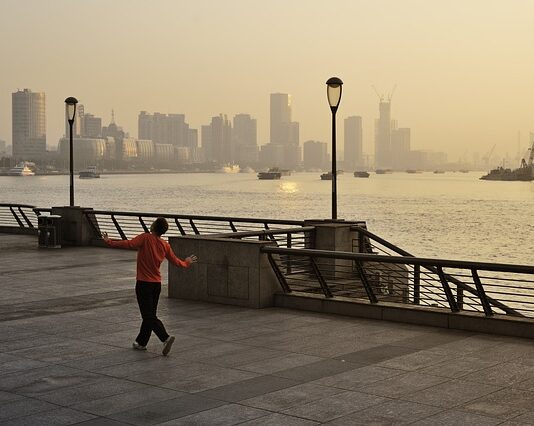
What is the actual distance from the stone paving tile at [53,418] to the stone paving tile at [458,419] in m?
3.13

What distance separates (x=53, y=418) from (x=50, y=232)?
60.2 feet

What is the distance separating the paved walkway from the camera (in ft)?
27.3

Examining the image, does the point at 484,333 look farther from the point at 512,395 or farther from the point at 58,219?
the point at 58,219

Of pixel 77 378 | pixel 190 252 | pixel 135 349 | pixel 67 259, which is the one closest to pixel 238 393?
pixel 77 378

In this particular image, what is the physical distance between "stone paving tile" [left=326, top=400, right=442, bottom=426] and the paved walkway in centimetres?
2

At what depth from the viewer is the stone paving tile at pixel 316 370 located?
9.84 meters

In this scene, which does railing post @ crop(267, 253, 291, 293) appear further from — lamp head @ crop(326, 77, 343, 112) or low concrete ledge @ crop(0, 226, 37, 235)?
low concrete ledge @ crop(0, 226, 37, 235)

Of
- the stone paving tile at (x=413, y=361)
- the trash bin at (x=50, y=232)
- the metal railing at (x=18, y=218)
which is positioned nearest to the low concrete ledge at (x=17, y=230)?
the metal railing at (x=18, y=218)

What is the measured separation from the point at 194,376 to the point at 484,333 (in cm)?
467

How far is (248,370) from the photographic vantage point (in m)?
10.2

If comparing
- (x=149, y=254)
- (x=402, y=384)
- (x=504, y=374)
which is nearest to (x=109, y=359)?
(x=149, y=254)

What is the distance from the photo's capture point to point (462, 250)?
64.2 meters

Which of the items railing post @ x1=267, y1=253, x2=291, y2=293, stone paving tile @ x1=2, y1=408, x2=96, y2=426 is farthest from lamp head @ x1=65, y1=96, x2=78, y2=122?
stone paving tile @ x1=2, y1=408, x2=96, y2=426

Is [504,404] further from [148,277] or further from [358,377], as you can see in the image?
[148,277]
